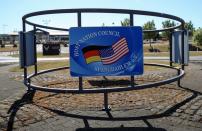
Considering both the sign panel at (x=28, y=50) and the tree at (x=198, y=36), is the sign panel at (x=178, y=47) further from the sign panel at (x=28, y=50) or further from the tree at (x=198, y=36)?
the tree at (x=198, y=36)

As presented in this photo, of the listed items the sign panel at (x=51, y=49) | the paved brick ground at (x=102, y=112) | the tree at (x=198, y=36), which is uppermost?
the tree at (x=198, y=36)

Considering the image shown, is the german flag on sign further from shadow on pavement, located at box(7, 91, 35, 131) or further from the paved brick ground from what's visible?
shadow on pavement, located at box(7, 91, 35, 131)

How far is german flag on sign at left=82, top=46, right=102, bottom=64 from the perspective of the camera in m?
7.21

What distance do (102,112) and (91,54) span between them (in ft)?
4.18

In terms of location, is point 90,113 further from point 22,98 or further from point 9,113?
point 22,98

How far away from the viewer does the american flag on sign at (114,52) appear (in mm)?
7297

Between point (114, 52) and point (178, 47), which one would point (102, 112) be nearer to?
point (114, 52)

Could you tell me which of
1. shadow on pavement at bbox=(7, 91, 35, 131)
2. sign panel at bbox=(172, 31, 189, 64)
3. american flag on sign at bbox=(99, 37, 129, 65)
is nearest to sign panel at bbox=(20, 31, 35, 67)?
shadow on pavement at bbox=(7, 91, 35, 131)

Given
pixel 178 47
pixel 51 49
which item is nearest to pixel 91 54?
pixel 178 47

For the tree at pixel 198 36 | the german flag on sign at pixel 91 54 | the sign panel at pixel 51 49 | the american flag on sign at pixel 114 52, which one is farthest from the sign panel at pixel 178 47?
the tree at pixel 198 36

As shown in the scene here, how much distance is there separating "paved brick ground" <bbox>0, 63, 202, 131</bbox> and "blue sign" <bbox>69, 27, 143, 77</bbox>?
0.77 meters

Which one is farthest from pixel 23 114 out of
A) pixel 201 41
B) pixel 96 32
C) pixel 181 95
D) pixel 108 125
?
pixel 201 41

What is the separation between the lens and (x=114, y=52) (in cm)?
731

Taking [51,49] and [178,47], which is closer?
[178,47]
